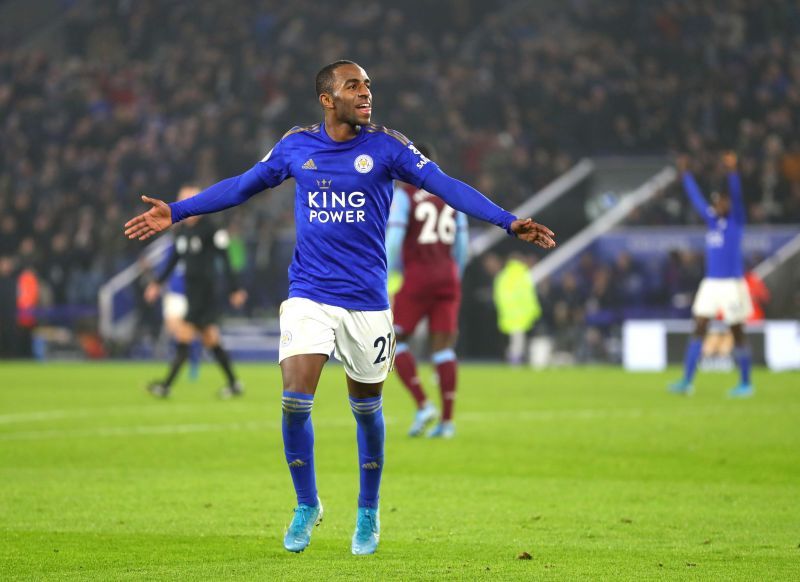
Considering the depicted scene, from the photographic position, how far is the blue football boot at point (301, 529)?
6262 millimetres

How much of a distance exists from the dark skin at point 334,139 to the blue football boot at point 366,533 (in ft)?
1.83

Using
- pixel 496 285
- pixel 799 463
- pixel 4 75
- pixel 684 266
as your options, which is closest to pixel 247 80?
pixel 4 75

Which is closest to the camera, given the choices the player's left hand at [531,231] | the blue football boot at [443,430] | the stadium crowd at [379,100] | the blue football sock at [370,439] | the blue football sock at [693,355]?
the player's left hand at [531,231]

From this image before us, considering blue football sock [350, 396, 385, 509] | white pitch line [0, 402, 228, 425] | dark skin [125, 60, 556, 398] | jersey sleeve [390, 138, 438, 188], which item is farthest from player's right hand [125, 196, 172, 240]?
white pitch line [0, 402, 228, 425]

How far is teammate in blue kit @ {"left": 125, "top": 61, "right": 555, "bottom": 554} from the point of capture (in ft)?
21.0

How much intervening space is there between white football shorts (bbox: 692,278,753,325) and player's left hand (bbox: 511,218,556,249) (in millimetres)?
11205

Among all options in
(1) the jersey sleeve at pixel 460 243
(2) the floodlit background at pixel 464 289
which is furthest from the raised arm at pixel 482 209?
(1) the jersey sleeve at pixel 460 243

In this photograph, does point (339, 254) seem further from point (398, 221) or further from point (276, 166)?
point (398, 221)

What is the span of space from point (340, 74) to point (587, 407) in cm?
961

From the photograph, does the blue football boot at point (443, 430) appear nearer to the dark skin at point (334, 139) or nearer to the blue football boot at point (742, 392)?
the dark skin at point (334, 139)

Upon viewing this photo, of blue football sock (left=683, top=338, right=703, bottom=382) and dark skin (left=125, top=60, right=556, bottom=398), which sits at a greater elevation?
dark skin (left=125, top=60, right=556, bottom=398)

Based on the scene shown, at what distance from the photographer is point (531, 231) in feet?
19.8

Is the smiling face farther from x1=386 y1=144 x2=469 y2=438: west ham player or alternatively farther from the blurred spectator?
the blurred spectator

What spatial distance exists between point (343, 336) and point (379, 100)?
1013 inches
